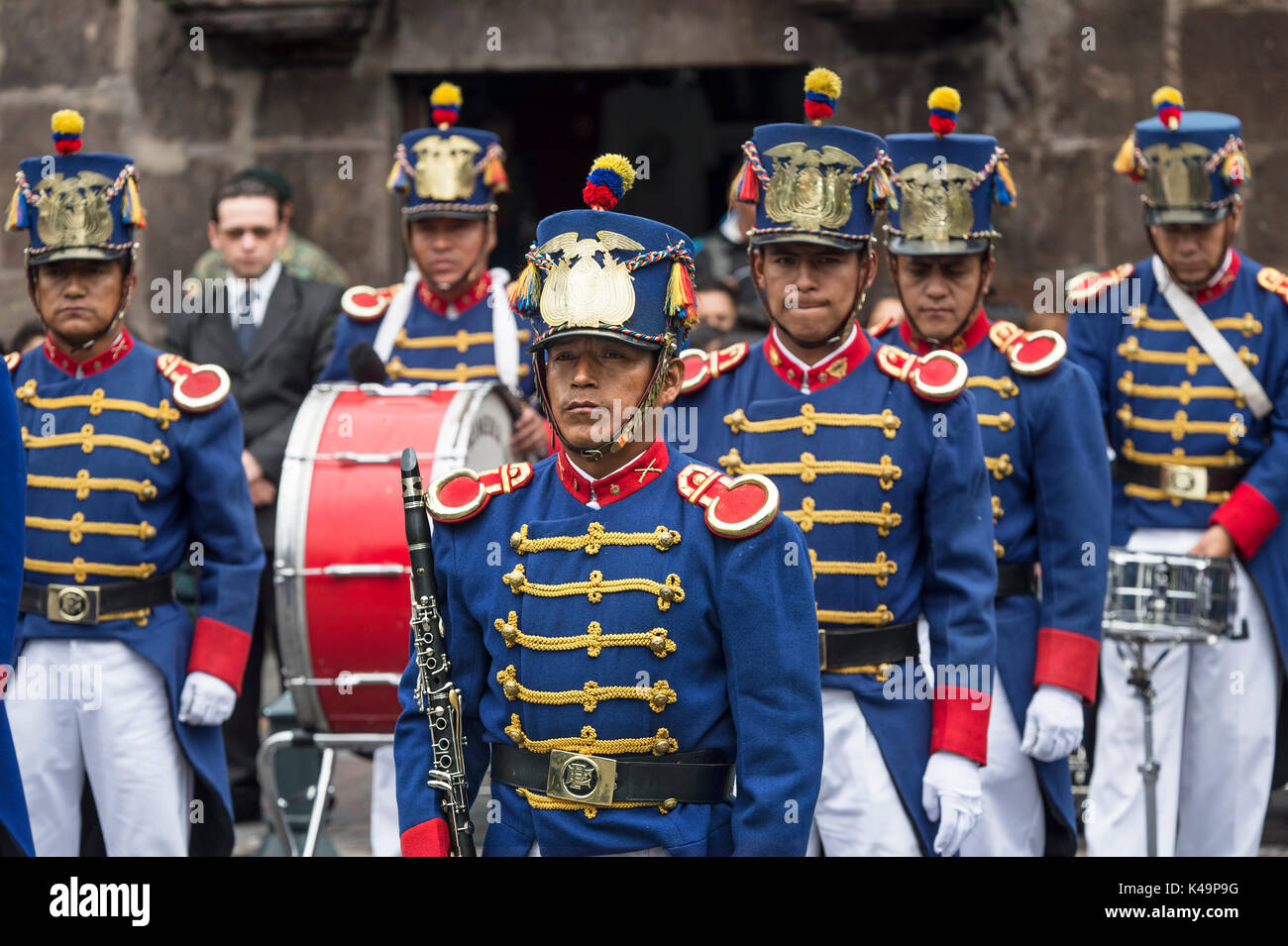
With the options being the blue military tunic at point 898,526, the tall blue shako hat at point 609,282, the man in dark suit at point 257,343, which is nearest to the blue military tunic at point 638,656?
the tall blue shako hat at point 609,282

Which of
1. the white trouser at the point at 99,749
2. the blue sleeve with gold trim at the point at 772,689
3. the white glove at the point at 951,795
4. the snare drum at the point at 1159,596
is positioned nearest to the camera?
the blue sleeve with gold trim at the point at 772,689

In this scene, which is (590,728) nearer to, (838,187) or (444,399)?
(838,187)

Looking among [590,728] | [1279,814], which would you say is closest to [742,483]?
[590,728]

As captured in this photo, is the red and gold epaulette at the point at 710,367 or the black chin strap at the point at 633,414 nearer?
the black chin strap at the point at 633,414

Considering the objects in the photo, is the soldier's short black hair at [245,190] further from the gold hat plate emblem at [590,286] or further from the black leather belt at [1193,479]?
the gold hat plate emblem at [590,286]

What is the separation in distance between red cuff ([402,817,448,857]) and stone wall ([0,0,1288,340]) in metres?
6.02

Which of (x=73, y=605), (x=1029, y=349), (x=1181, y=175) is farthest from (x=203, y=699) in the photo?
(x=1181, y=175)

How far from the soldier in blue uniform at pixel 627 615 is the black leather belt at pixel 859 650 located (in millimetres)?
927

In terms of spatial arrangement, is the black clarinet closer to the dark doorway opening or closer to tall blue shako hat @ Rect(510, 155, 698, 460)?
tall blue shako hat @ Rect(510, 155, 698, 460)

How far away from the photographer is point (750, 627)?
141 inches

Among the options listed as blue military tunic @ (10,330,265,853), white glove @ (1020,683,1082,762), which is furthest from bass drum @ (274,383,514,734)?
white glove @ (1020,683,1082,762)

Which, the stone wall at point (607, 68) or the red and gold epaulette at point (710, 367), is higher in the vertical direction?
the stone wall at point (607, 68)

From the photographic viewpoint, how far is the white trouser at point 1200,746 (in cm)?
671

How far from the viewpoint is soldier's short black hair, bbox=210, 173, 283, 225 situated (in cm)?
830
